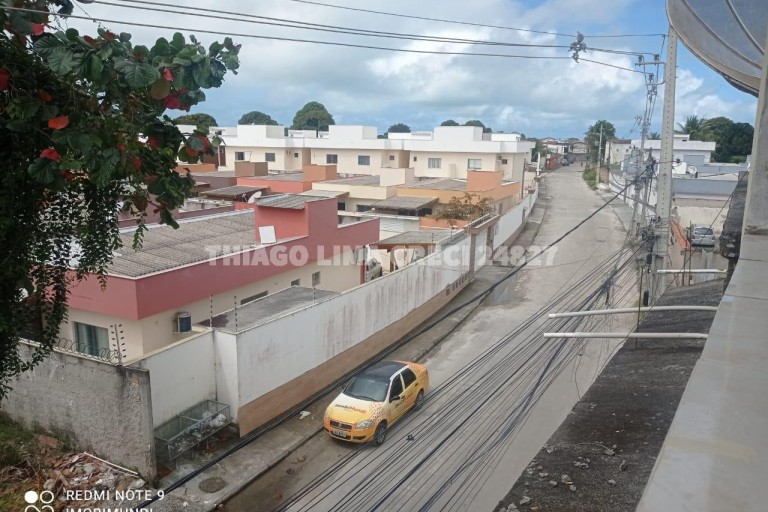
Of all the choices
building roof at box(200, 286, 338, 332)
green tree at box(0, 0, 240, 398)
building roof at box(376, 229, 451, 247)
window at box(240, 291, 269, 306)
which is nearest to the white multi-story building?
building roof at box(376, 229, 451, 247)

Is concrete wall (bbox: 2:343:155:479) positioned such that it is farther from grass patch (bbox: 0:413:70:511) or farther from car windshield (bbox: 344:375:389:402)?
car windshield (bbox: 344:375:389:402)

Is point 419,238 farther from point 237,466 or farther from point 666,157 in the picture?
point 237,466

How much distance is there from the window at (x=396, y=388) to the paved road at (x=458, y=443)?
2.29 ft

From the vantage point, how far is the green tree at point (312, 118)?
90.5 meters

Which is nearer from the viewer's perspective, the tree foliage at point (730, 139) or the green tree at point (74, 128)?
the green tree at point (74, 128)

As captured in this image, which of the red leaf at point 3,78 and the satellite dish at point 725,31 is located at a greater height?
the satellite dish at point 725,31

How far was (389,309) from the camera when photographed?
1384 cm

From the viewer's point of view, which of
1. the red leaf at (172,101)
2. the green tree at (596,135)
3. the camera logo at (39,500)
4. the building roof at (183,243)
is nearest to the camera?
the red leaf at (172,101)

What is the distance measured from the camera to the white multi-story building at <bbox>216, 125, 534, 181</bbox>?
34.9 metres

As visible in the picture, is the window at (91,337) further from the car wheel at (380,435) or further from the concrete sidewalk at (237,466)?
the car wheel at (380,435)

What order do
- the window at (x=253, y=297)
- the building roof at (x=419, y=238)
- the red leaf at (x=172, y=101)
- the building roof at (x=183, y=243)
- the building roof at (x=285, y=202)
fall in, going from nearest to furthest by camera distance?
the red leaf at (x=172, y=101) → the building roof at (x=183, y=243) → the window at (x=253, y=297) → the building roof at (x=285, y=202) → the building roof at (x=419, y=238)

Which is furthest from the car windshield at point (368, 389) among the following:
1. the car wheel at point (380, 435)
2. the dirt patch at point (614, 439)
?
the dirt patch at point (614, 439)

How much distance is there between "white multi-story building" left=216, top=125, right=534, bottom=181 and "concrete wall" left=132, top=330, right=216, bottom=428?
85.6ft

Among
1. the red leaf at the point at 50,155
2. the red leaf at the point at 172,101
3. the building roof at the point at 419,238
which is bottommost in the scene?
the building roof at the point at 419,238
